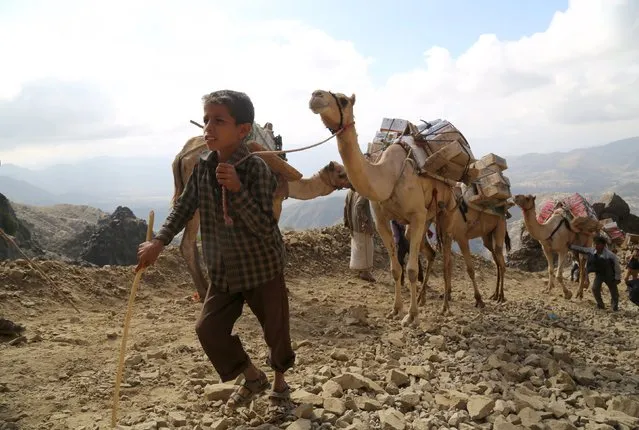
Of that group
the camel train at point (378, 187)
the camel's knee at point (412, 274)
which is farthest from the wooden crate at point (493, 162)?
the camel's knee at point (412, 274)

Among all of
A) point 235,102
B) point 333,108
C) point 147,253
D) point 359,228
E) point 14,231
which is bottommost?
point 14,231

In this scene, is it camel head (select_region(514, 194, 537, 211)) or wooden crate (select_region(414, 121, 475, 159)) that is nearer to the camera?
wooden crate (select_region(414, 121, 475, 159))

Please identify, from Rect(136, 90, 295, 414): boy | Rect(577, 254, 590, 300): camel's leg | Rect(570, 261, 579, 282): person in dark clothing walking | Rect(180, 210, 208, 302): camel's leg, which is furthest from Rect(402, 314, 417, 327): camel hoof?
Rect(570, 261, 579, 282): person in dark clothing walking

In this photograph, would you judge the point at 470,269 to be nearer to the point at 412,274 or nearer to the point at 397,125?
the point at 412,274

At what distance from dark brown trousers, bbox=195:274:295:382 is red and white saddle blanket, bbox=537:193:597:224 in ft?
34.0

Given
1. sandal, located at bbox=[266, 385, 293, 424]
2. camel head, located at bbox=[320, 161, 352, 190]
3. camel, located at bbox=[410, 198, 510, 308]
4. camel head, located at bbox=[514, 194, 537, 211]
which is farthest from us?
camel head, located at bbox=[514, 194, 537, 211]

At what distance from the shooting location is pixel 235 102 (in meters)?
2.86

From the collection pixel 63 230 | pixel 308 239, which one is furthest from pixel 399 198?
pixel 63 230

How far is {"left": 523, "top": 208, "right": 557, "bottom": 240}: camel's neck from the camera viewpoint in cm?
1057

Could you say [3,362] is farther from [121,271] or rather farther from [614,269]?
[614,269]

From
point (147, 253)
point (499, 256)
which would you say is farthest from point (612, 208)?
point (147, 253)

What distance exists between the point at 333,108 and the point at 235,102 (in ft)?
5.87

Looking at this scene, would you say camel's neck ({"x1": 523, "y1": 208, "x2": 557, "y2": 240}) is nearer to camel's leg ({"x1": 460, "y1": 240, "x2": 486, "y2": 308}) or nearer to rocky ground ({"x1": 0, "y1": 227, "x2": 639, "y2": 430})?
camel's leg ({"x1": 460, "y1": 240, "x2": 486, "y2": 308})

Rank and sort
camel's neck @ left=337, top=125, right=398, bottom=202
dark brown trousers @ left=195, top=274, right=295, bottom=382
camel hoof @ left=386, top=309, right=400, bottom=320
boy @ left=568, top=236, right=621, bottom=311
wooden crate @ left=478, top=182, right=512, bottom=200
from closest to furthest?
dark brown trousers @ left=195, top=274, right=295, bottom=382 → camel's neck @ left=337, top=125, right=398, bottom=202 → camel hoof @ left=386, top=309, right=400, bottom=320 → wooden crate @ left=478, top=182, right=512, bottom=200 → boy @ left=568, top=236, right=621, bottom=311
